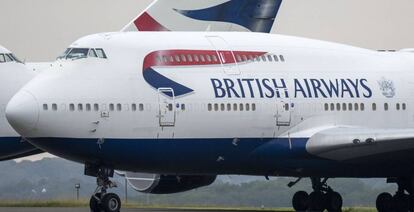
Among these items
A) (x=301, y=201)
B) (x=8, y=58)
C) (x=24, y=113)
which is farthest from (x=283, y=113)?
(x=8, y=58)

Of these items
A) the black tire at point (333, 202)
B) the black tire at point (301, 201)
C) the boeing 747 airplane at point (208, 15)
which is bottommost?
the black tire at point (301, 201)

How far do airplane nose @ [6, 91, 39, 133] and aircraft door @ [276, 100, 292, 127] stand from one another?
24.1 feet

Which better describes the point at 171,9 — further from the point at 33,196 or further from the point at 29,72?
the point at 33,196

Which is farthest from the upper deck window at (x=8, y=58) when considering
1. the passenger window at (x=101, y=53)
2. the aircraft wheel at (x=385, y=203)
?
the aircraft wheel at (x=385, y=203)

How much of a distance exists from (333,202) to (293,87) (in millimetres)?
6693

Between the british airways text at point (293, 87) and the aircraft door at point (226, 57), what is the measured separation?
35 cm

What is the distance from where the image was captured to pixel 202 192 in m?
65.6

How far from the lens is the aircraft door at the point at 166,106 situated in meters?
38.4

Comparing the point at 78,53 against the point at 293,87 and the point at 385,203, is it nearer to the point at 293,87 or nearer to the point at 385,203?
the point at 293,87

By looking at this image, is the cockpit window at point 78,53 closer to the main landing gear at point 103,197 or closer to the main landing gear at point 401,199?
the main landing gear at point 103,197

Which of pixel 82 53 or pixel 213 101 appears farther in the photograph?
pixel 213 101

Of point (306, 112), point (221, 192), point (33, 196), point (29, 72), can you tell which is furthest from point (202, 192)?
point (306, 112)

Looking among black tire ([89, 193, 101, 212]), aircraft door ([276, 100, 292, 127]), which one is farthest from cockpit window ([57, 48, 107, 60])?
aircraft door ([276, 100, 292, 127])

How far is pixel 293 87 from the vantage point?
4062 centimetres
